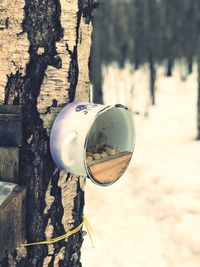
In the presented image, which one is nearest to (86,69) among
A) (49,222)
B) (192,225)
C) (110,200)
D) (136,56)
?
(49,222)

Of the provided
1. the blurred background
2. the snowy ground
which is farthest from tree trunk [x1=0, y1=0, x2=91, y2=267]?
the snowy ground

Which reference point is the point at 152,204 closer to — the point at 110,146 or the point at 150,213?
the point at 150,213

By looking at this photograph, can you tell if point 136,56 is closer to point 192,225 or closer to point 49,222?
point 192,225

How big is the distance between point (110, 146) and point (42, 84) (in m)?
0.35

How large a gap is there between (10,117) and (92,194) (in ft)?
11.2

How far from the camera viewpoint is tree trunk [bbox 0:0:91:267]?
140cm

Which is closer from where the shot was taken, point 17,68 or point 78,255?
point 17,68

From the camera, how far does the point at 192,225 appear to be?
3.78m

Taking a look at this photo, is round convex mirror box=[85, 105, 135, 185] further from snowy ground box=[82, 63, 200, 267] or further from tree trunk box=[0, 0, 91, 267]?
snowy ground box=[82, 63, 200, 267]

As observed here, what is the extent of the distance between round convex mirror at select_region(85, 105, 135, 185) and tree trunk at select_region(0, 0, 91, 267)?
0.13m

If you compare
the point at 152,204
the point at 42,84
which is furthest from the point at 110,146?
the point at 152,204

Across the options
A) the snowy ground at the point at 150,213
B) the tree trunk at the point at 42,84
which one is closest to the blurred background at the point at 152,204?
the snowy ground at the point at 150,213

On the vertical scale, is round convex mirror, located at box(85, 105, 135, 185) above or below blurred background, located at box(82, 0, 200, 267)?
above

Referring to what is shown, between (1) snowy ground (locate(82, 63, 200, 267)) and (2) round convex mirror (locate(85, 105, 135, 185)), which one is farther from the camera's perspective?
(1) snowy ground (locate(82, 63, 200, 267))
